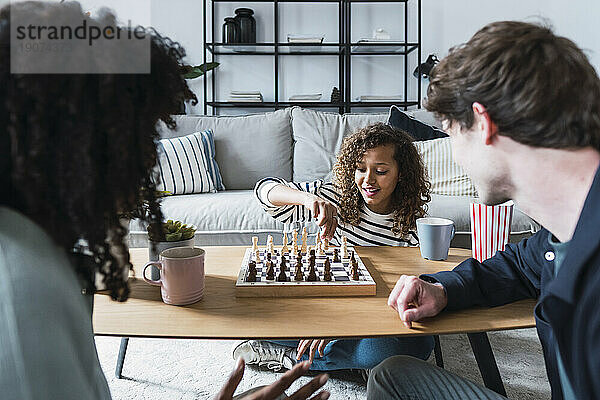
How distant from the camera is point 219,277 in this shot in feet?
4.00

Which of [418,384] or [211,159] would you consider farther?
[211,159]

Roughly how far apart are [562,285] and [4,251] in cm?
69

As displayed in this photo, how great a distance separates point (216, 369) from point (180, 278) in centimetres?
97

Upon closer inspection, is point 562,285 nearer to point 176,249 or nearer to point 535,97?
point 535,97

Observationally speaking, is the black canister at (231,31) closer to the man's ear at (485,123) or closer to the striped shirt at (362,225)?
the striped shirt at (362,225)

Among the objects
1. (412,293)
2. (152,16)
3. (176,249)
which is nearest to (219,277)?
(176,249)

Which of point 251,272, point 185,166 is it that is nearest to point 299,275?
point 251,272

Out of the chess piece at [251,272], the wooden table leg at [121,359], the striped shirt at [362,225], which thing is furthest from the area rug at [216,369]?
the chess piece at [251,272]

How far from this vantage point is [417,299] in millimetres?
985

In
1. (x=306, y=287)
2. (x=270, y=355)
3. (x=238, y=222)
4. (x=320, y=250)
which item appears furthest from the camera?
(x=238, y=222)

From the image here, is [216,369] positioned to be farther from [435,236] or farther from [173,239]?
[435,236]

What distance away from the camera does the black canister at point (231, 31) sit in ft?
12.8

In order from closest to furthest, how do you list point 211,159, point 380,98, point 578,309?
point 578,309, point 211,159, point 380,98

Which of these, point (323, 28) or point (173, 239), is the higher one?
point (323, 28)
